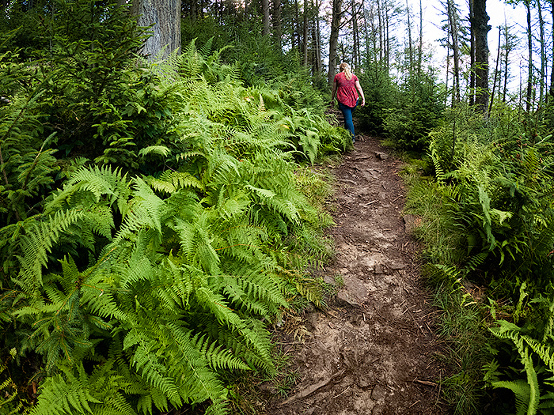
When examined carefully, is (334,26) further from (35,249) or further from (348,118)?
(35,249)

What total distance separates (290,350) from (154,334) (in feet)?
3.94

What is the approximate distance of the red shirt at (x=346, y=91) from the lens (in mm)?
8320

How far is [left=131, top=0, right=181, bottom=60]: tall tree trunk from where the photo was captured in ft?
16.8

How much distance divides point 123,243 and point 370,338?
2339 millimetres

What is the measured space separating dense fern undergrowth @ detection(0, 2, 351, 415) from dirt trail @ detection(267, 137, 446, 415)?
33cm

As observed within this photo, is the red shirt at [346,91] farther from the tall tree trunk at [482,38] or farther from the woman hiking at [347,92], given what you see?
the tall tree trunk at [482,38]

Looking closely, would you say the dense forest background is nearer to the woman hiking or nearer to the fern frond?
the fern frond

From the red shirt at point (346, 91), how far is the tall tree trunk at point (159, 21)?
14.4 ft

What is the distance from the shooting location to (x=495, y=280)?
11.0 ft

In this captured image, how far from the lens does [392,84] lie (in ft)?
36.6

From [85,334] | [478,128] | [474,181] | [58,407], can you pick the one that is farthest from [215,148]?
[478,128]

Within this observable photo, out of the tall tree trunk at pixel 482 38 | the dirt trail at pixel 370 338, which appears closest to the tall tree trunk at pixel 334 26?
the tall tree trunk at pixel 482 38

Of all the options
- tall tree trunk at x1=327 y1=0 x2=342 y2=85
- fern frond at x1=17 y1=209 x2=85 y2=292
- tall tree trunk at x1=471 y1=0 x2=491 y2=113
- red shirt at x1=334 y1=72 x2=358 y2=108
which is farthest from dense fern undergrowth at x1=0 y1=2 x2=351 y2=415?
tall tree trunk at x1=327 y1=0 x2=342 y2=85

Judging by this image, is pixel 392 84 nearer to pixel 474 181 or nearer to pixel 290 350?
pixel 474 181
